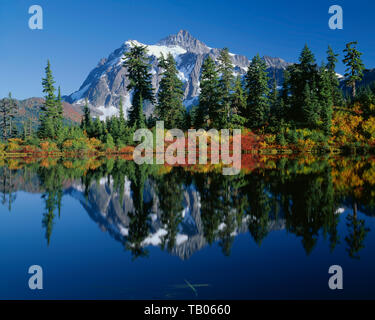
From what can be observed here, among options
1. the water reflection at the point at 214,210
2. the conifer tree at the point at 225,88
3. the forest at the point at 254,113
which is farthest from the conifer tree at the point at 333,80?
the water reflection at the point at 214,210

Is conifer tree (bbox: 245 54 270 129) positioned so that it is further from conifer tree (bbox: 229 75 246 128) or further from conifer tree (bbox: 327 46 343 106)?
conifer tree (bbox: 327 46 343 106)

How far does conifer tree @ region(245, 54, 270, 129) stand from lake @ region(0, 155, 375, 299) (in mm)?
37650

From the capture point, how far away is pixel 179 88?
50.3 m

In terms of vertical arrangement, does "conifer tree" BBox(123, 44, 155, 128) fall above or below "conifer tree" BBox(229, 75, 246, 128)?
above

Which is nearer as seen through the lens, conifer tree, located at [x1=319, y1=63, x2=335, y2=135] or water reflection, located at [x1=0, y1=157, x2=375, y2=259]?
water reflection, located at [x1=0, y1=157, x2=375, y2=259]

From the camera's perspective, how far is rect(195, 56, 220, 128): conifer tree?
43344mm

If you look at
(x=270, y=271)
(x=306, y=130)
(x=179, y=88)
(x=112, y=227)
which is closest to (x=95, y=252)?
(x=112, y=227)

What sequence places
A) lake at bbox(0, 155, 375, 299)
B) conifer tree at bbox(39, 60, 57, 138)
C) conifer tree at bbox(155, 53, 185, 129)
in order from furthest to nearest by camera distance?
conifer tree at bbox(39, 60, 57, 138) → conifer tree at bbox(155, 53, 185, 129) → lake at bbox(0, 155, 375, 299)

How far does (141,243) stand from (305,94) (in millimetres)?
42400

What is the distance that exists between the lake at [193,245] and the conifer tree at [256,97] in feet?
124

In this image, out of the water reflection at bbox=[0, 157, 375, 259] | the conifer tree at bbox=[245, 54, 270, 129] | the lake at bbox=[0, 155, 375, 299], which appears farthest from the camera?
the conifer tree at bbox=[245, 54, 270, 129]

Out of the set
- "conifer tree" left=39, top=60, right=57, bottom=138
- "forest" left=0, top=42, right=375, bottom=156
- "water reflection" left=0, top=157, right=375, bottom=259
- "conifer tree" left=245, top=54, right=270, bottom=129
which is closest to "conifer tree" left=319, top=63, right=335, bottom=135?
"forest" left=0, top=42, right=375, bottom=156

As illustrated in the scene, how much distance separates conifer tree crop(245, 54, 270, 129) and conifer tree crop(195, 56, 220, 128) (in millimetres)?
6349

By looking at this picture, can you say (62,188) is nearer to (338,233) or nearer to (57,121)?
(338,233)
